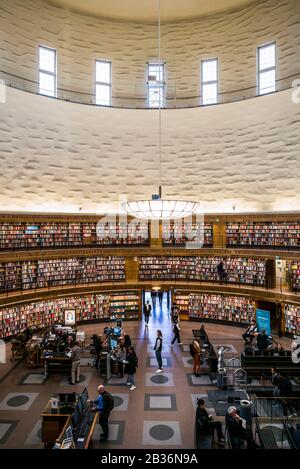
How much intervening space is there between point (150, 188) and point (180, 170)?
1458 millimetres

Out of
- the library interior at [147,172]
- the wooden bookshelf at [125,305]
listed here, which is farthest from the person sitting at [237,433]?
the wooden bookshelf at [125,305]

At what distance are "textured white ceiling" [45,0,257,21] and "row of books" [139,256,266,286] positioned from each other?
10.1 m

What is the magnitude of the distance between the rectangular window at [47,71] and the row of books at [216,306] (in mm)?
9613

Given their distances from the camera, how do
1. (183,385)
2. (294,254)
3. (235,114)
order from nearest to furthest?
(183,385), (294,254), (235,114)

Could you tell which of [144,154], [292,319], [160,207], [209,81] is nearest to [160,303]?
[292,319]

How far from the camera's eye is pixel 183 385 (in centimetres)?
838

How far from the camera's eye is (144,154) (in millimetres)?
14797

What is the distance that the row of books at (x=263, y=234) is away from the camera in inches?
485

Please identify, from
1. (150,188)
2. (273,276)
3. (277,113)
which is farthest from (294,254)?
(150,188)

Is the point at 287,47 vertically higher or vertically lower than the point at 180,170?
higher

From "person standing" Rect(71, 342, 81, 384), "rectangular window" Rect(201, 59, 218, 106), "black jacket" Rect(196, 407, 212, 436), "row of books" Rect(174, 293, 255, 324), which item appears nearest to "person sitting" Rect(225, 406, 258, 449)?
"black jacket" Rect(196, 407, 212, 436)

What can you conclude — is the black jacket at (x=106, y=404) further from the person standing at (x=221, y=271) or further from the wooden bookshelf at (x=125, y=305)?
the person standing at (x=221, y=271)

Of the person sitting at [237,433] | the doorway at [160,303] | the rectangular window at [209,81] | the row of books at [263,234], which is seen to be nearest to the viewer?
the person sitting at [237,433]
